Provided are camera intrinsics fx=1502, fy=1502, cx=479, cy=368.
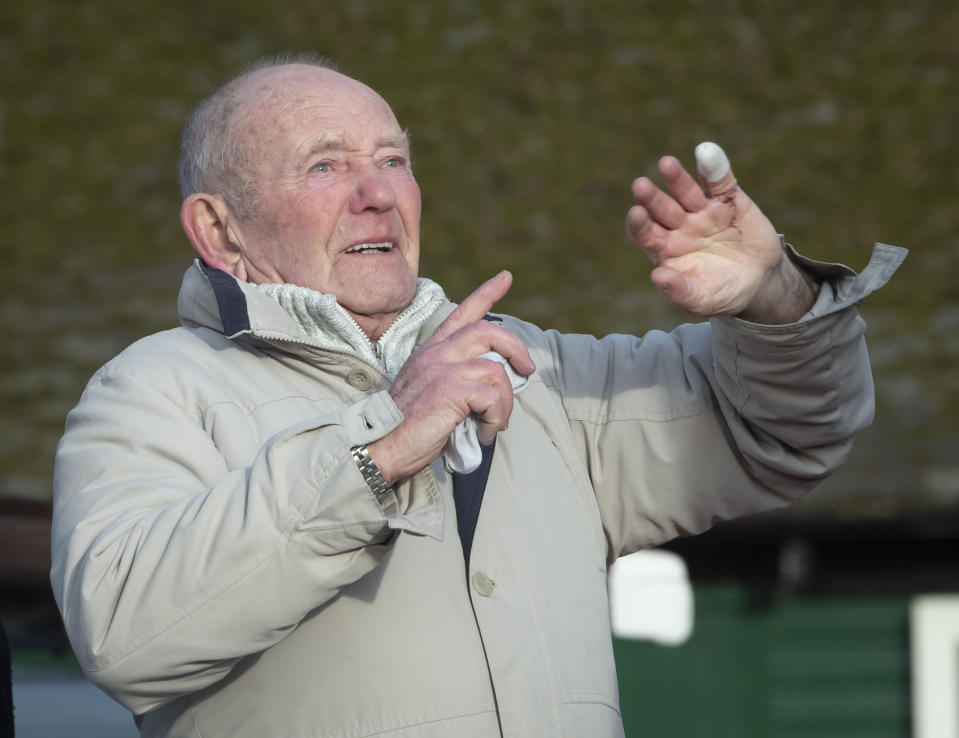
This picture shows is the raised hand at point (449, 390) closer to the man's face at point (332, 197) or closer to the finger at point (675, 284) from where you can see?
the finger at point (675, 284)

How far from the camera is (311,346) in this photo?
8.32 feet

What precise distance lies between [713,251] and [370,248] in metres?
0.63

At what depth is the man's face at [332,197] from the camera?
2.72m

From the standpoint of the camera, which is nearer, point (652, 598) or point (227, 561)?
point (227, 561)

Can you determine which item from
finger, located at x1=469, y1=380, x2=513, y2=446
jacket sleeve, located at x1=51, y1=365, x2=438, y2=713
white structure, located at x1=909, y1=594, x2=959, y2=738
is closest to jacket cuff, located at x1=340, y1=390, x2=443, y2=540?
jacket sleeve, located at x1=51, y1=365, x2=438, y2=713

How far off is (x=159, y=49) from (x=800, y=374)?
7214mm

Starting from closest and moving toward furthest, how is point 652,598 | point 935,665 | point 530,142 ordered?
point 652,598, point 935,665, point 530,142

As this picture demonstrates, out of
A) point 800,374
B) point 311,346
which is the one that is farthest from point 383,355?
point 800,374

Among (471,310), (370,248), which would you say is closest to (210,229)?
(370,248)

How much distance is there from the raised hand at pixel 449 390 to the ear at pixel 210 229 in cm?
75

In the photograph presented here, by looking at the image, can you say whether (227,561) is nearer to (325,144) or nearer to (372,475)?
(372,475)

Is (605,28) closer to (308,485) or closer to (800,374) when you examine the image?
(800,374)

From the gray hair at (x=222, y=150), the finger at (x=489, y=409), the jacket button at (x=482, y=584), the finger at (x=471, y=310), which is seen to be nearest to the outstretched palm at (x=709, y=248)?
the finger at (x=471, y=310)

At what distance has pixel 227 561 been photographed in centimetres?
209
